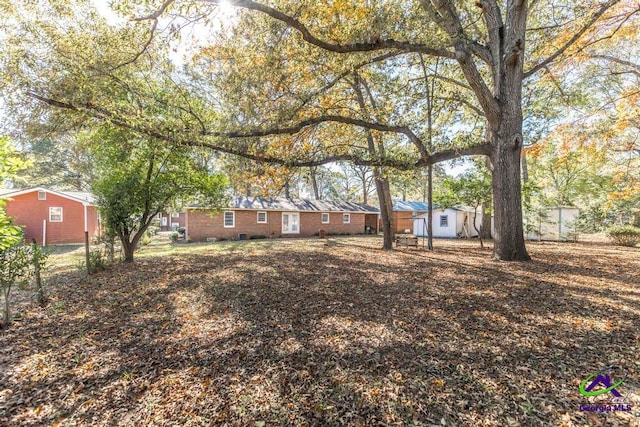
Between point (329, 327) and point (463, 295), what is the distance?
117 inches

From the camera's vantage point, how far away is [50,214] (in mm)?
16453

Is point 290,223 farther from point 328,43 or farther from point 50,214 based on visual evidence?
point 328,43

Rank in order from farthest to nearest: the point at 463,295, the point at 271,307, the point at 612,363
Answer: the point at 463,295 → the point at 271,307 → the point at 612,363

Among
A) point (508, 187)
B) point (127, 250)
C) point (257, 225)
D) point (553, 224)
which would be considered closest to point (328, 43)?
point (508, 187)

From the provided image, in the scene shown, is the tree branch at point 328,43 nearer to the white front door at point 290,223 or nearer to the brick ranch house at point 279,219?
the brick ranch house at point 279,219

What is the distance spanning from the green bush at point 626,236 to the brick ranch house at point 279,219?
1586 centimetres

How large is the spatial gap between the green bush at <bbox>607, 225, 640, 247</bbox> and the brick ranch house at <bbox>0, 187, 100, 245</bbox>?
1158 inches

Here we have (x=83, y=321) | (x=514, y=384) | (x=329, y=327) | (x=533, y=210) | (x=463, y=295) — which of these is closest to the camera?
(x=514, y=384)

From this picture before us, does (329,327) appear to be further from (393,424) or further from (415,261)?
(415,261)

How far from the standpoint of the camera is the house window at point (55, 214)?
54.1ft

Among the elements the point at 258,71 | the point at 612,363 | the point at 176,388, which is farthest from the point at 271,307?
the point at 258,71

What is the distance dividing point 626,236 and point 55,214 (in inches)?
1295

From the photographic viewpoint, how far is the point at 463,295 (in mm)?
5395

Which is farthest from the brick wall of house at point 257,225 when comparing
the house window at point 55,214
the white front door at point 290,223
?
the house window at point 55,214
